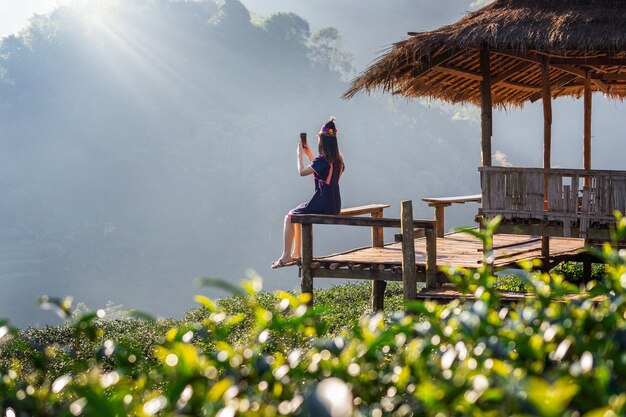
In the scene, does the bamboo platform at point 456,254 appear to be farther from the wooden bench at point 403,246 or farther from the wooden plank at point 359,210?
the wooden plank at point 359,210

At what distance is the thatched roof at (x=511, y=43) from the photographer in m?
8.59

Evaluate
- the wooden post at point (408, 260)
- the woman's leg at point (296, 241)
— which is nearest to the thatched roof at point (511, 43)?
the woman's leg at point (296, 241)

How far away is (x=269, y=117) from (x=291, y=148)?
452cm

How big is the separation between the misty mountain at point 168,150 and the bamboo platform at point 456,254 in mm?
52225

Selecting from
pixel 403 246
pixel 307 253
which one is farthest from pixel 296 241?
Result: pixel 403 246

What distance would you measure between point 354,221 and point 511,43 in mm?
2600

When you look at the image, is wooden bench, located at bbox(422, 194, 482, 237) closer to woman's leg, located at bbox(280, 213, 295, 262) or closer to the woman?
the woman

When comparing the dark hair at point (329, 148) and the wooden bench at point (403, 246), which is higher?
the dark hair at point (329, 148)

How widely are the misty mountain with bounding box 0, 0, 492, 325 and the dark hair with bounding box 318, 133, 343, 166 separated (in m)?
54.6

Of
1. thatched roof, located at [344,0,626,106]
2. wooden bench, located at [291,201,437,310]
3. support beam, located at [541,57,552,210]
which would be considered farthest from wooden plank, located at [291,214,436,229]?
support beam, located at [541,57,552,210]

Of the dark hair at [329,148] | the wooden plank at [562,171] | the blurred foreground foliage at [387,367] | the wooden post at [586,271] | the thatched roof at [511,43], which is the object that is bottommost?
the wooden post at [586,271]

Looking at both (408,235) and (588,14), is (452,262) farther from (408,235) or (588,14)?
(588,14)

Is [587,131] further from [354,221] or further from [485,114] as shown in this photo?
[354,221]

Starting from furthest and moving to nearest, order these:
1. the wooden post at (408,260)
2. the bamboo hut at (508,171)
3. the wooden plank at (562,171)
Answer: the bamboo hut at (508,171) < the wooden plank at (562,171) < the wooden post at (408,260)
